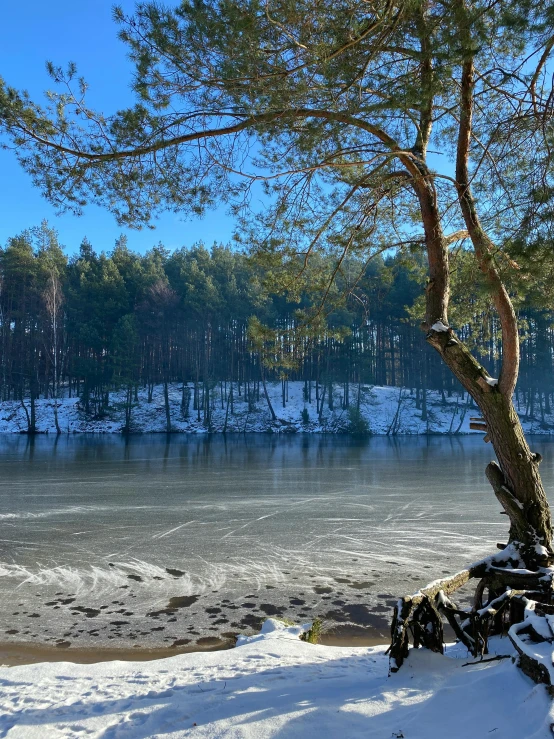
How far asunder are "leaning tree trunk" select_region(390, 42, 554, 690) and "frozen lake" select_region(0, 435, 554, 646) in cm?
169

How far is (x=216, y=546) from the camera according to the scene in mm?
8016

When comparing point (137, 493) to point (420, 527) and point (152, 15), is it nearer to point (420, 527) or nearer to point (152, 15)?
point (420, 527)

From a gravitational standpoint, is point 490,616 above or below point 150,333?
below

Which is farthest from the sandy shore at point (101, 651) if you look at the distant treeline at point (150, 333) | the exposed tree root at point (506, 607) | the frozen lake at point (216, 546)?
the distant treeline at point (150, 333)

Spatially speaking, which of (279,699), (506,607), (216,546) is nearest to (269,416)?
(216,546)

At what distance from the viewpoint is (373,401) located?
148 feet

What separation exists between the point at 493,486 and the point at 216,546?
478 cm

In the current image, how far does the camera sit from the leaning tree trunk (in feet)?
11.3

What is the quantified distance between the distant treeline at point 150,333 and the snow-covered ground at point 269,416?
1325mm

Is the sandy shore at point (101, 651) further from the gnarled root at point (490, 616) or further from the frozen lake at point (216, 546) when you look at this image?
the gnarled root at point (490, 616)

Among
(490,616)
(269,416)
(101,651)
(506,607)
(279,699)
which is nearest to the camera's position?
(279,699)

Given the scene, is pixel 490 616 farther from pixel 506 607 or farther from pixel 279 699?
pixel 279 699

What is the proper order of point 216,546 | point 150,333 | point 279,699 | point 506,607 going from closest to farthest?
point 279,699 → point 506,607 → point 216,546 → point 150,333

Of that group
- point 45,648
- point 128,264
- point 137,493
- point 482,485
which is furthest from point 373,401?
point 45,648
